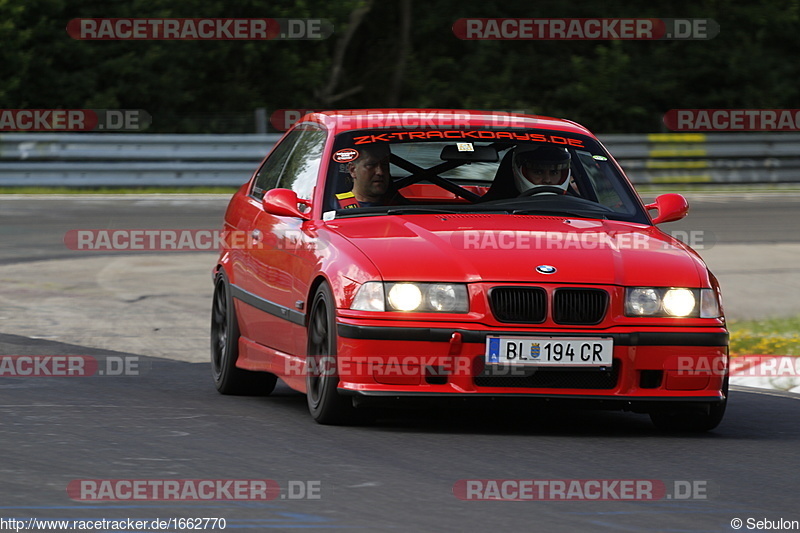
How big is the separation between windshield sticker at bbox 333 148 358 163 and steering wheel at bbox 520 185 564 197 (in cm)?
89

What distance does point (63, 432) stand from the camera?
7.39 m

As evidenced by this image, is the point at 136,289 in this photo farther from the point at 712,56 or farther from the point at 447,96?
the point at 712,56

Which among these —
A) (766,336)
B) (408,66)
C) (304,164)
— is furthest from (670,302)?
(408,66)

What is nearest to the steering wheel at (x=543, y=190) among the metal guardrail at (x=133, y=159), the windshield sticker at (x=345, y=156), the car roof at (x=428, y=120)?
the car roof at (x=428, y=120)

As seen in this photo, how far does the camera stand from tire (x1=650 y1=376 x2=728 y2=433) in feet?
25.8

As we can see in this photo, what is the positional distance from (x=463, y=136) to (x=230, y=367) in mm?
1810

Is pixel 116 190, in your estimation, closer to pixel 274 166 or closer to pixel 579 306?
pixel 274 166

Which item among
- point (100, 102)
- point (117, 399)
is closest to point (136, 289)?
point (117, 399)

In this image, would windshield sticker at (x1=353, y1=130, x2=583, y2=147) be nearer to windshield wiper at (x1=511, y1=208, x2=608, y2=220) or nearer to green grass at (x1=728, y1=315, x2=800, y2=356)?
windshield wiper at (x1=511, y1=208, x2=608, y2=220)

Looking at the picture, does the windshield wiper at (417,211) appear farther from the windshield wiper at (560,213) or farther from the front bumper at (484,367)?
the front bumper at (484,367)

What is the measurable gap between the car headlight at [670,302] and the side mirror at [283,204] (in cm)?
179

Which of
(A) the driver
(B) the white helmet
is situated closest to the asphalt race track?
(A) the driver

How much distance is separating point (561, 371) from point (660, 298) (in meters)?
0.58

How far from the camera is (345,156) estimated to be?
8633mm
